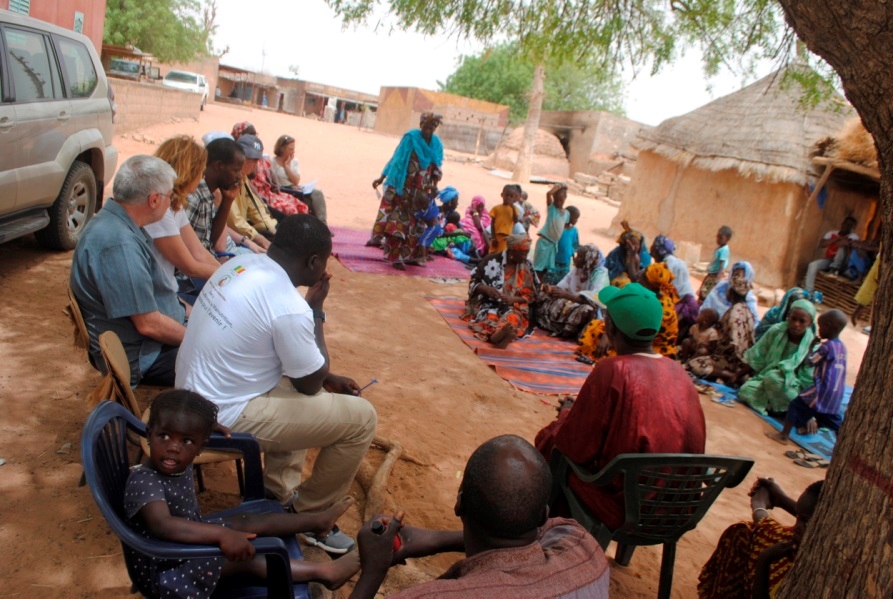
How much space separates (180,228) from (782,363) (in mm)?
5248

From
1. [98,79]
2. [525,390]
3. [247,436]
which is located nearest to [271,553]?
[247,436]

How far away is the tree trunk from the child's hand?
2265 cm

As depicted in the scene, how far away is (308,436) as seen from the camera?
8.77 ft

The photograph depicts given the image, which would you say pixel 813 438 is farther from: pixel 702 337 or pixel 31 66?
pixel 31 66

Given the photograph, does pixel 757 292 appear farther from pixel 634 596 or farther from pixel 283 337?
pixel 283 337

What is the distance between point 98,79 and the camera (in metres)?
6.43

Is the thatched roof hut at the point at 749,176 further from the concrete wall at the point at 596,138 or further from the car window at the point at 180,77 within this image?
the car window at the point at 180,77

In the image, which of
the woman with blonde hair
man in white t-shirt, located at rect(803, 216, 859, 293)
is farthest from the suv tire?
man in white t-shirt, located at rect(803, 216, 859, 293)

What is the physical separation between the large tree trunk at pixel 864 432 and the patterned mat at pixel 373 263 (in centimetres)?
662

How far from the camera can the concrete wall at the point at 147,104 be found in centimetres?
1496

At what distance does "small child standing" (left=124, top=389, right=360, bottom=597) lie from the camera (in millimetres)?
1929

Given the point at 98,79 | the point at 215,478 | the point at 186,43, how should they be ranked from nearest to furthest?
the point at 215,478
the point at 98,79
the point at 186,43

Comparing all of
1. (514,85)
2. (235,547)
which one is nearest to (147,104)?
(235,547)

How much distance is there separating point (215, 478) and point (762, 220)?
12.5m
